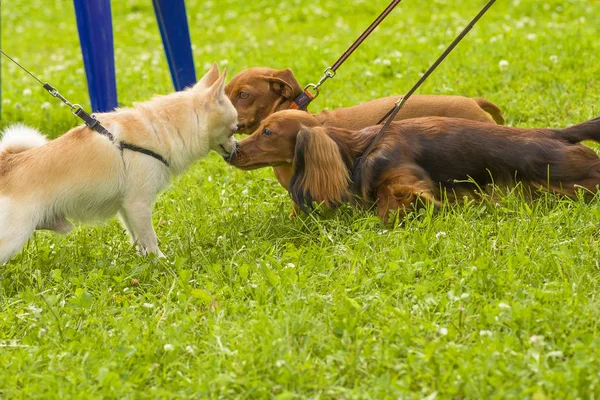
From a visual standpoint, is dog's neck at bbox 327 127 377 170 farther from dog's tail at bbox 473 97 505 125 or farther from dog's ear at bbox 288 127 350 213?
dog's tail at bbox 473 97 505 125

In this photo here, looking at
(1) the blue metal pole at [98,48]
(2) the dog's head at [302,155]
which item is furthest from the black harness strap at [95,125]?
(1) the blue metal pole at [98,48]

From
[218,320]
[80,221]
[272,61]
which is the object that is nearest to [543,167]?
[218,320]

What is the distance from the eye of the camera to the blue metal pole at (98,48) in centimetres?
634

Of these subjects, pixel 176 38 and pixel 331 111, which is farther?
pixel 176 38

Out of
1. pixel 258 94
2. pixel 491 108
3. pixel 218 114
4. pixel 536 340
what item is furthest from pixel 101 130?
pixel 491 108

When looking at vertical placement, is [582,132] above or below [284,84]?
below

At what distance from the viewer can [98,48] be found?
643cm

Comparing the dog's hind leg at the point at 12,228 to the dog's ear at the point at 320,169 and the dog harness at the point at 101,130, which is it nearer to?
the dog harness at the point at 101,130

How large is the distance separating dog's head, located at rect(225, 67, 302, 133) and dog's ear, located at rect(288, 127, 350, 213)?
108 centimetres

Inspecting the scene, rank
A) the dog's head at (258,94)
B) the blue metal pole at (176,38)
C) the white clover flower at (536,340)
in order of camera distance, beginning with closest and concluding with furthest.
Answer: the white clover flower at (536,340) → the dog's head at (258,94) → the blue metal pole at (176,38)

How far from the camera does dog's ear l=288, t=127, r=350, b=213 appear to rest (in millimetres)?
4582

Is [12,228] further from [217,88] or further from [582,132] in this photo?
[582,132]

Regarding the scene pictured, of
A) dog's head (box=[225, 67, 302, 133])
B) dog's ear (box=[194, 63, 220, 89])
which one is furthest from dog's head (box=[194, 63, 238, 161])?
dog's head (box=[225, 67, 302, 133])

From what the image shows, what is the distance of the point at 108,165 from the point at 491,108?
110 inches
